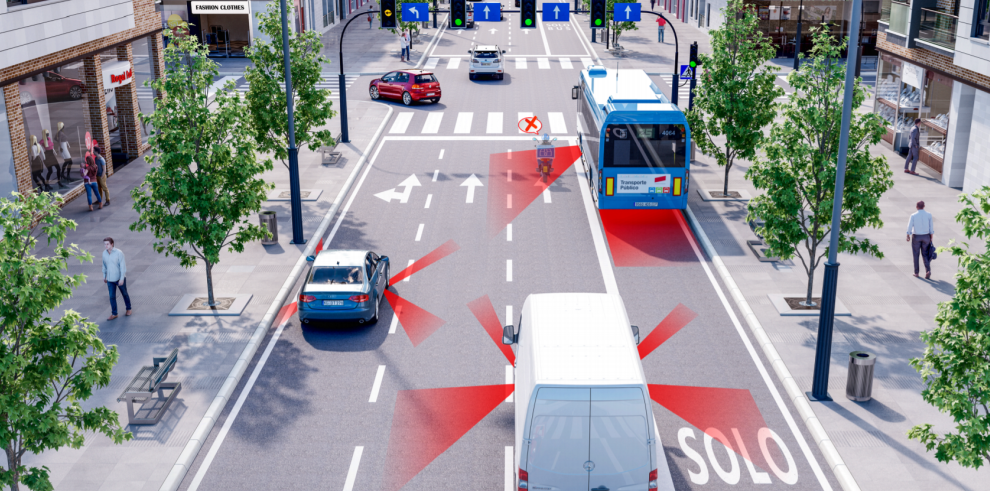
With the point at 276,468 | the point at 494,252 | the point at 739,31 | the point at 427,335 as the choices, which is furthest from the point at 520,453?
the point at 739,31

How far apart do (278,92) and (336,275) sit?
939 cm

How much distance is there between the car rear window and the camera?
17656 mm

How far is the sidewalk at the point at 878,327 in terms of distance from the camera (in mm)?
12961

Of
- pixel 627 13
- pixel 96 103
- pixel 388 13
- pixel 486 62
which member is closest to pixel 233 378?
pixel 96 103

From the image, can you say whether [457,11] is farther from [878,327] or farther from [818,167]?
[878,327]

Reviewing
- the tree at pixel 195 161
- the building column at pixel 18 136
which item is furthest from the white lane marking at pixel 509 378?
the building column at pixel 18 136

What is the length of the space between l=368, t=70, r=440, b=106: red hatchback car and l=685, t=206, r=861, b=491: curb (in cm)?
A: 2249

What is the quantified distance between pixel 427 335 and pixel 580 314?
5.88m

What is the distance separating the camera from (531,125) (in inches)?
1423

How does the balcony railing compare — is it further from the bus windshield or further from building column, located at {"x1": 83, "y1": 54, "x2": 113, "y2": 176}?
building column, located at {"x1": 83, "y1": 54, "x2": 113, "y2": 176}

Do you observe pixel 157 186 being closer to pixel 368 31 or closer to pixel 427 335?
pixel 427 335
